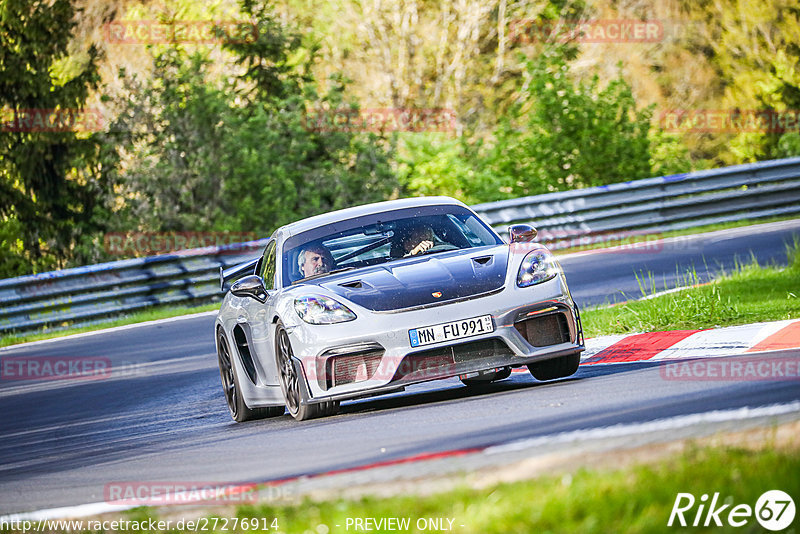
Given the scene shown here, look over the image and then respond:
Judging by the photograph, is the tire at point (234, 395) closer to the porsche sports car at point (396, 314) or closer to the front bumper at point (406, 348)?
the porsche sports car at point (396, 314)

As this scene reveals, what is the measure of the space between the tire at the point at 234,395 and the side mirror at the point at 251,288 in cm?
72

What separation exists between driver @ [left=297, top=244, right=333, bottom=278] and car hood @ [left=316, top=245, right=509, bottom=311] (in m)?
0.37

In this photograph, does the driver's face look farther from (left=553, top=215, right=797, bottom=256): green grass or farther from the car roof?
(left=553, top=215, right=797, bottom=256): green grass

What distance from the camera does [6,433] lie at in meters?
9.91

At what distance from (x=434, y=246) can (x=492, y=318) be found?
1.31 m

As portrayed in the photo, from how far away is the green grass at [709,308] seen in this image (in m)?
9.78

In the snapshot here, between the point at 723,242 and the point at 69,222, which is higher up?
the point at 69,222

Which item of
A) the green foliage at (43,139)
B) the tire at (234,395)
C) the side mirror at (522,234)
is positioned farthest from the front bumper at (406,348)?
the green foliage at (43,139)

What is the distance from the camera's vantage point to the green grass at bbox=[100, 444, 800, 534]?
3.76m

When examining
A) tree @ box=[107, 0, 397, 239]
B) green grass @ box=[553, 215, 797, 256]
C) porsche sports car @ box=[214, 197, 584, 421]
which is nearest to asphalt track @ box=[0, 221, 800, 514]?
porsche sports car @ box=[214, 197, 584, 421]

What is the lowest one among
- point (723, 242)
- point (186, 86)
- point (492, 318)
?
point (723, 242)

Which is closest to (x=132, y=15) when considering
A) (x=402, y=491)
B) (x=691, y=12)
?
(x=402, y=491)

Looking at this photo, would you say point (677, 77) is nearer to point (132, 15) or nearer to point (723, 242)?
point (132, 15)

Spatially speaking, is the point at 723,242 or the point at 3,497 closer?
the point at 3,497
